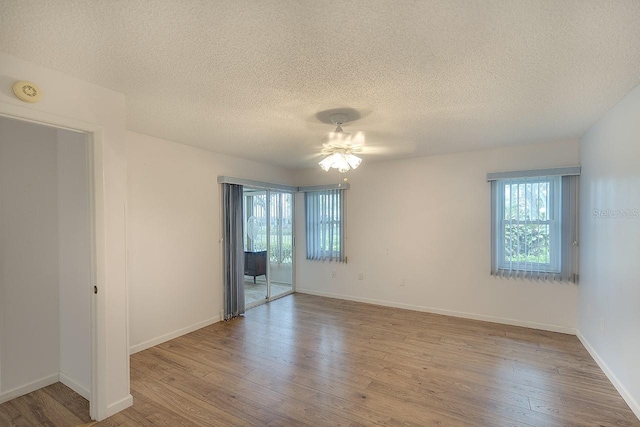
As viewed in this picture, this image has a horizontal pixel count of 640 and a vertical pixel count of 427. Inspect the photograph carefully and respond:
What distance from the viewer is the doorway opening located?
7.82 feet

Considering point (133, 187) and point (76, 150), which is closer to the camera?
point (76, 150)

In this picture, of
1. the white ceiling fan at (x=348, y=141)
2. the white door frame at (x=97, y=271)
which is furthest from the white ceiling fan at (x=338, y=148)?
the white door frame at (x=97, y=271)

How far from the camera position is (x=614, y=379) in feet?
8.32

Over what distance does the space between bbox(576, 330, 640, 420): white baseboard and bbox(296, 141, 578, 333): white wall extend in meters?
Result: 0.52

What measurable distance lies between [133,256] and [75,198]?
3.41 ft

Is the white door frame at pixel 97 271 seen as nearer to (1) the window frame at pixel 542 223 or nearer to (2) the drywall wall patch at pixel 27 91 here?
(2) the drywall wall patch at pixel 27 91

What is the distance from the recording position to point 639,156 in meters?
2.18

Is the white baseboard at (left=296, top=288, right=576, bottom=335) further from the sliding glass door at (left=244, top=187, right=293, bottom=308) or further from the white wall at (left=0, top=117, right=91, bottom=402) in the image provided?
the white wall at (left=0, top=117, right=91, bottom=402)

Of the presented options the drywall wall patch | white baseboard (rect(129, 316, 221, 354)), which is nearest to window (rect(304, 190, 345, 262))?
white baseboard (rect(129, 316, 221, 354))

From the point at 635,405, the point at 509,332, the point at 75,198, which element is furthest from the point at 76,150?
the point at 509,332

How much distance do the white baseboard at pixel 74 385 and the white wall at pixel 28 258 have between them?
87 mm

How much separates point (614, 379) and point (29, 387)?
4.91m

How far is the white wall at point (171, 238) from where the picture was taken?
3279mm

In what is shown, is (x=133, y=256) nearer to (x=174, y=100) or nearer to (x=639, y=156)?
(x=174, y=100)
